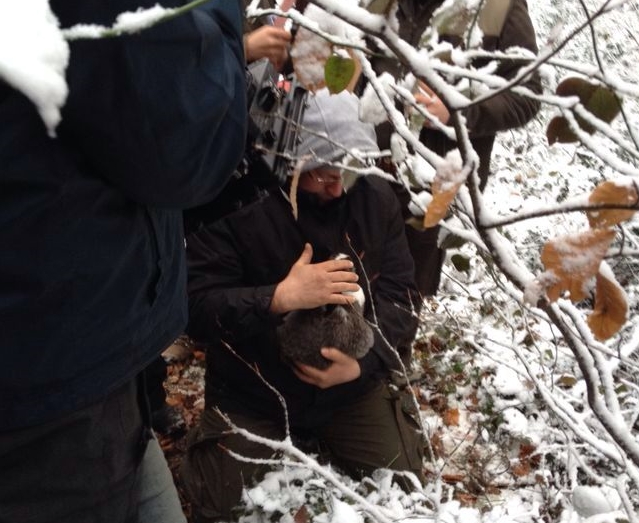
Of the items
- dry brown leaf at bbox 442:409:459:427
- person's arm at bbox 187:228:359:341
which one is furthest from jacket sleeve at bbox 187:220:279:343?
dry brown leaf at bbox 442:409:459:427

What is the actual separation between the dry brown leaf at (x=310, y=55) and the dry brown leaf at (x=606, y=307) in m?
0.44

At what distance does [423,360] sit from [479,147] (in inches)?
49.0

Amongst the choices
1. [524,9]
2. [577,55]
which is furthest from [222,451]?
[577,55]

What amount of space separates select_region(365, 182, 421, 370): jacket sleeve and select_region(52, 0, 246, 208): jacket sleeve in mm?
1257

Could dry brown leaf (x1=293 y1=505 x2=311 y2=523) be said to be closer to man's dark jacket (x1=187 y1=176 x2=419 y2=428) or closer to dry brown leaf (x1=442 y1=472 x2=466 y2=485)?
man's dark jacket (x1=187 y1=176 x2=419 y2=428)

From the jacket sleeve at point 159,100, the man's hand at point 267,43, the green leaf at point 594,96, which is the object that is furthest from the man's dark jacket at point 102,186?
the green leaf at point 594,96

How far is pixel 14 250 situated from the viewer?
0.75m

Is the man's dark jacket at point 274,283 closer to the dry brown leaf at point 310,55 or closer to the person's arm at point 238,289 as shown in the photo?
the person's arm at point 238,289

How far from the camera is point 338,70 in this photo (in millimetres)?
762

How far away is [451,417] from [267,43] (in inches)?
84.1

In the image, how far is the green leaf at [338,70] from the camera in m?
0.76

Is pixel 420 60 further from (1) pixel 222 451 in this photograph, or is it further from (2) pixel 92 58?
(1) pixel 222 451

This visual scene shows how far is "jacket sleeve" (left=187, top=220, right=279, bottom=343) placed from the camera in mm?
1759

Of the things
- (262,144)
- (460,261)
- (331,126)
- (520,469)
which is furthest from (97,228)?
(520,469)
